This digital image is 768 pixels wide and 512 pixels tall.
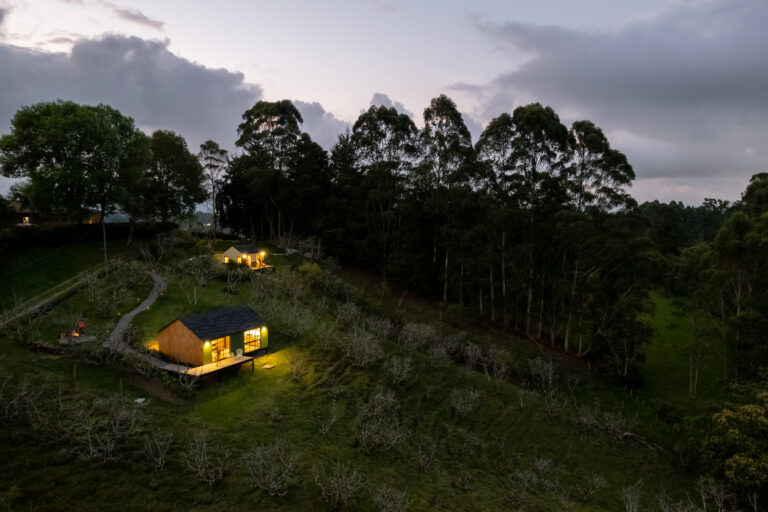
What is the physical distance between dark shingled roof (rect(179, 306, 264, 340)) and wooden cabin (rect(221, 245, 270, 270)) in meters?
15.0

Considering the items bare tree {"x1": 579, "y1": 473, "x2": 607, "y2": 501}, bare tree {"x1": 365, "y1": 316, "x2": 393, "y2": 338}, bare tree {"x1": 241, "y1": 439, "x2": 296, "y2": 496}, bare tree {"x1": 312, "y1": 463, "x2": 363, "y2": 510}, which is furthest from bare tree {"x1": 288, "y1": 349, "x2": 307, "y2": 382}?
bare tree {"x1": 579, "y1": 473, "x2": 607, "y2": 501}

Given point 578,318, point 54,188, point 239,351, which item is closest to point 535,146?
point 578,318

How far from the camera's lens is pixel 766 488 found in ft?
47.3

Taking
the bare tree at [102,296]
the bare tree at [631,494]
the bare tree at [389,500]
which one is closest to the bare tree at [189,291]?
the bare tree at [102,296]

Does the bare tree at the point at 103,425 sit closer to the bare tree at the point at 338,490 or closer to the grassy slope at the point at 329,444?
the grassy slope at the point at 329,444

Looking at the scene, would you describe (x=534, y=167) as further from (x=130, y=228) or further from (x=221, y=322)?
(x=130, y=228)

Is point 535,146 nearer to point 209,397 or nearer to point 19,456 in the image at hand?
point 209,397

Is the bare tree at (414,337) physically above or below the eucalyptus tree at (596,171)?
below

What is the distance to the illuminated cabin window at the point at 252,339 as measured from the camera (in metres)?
20.7

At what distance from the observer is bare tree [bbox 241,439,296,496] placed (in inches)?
411

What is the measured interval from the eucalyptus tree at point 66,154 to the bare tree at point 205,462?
76.2ft


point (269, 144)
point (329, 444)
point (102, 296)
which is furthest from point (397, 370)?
point (269, 144)

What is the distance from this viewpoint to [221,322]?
792 inches

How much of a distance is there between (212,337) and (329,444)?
885 centimetres
